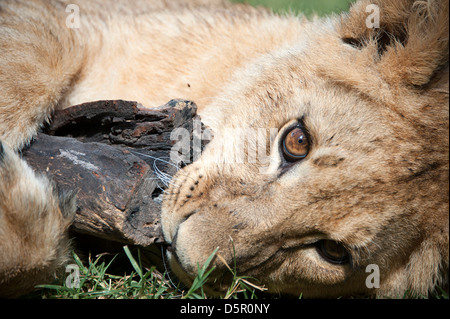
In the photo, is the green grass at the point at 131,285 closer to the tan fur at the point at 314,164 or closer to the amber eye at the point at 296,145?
the tan fur at the point at 314,164

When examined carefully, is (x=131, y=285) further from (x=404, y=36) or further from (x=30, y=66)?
(x=404, y=36)

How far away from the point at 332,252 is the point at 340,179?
0.45 meters

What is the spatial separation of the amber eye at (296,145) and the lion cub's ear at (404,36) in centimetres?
59

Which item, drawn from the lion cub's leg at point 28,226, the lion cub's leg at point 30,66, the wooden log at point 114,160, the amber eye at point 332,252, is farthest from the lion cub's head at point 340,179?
the lion cub's leg at point 30,66

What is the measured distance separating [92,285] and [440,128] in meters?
2.17

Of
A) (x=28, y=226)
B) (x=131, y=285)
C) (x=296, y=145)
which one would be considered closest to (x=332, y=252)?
(x=296, y=145)

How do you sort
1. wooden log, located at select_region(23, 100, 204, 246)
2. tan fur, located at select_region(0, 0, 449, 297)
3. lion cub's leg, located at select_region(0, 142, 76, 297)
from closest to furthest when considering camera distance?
lion cub's leg, located at select_region(0, 142, 76, 297) → tan fur, located at select_region(0, 0, 449, 297) → wooden log, located at select_region(23, 100, 204, 246)

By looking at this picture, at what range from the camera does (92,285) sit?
288 centimetres

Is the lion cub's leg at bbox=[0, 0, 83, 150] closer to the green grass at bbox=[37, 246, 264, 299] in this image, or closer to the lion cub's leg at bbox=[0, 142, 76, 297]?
the lion cub's leg at bbox=[0, 142, 76, 297]

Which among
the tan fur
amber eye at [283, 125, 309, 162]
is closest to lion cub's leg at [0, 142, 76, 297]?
the tan fur

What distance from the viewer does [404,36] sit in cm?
295

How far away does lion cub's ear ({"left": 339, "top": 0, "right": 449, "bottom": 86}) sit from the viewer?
2.71m
